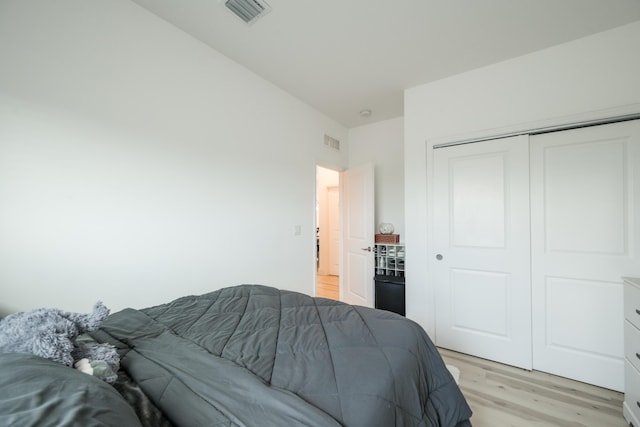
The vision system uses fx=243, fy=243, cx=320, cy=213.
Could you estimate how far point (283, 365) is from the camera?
908mm

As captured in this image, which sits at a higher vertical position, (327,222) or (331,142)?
(331,142)

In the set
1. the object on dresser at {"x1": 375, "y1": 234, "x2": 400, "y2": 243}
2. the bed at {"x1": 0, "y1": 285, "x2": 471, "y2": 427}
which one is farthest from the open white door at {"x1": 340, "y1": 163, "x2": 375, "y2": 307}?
the bed at {"x1": 0, "y1": 285, "x2": 471, "y2": 427}

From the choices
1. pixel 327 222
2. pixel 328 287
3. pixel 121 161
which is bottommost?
pixel 328 287

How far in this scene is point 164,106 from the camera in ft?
5.81

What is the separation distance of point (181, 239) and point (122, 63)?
122 centimetres

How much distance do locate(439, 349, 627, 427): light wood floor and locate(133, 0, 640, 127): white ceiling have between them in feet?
8.87

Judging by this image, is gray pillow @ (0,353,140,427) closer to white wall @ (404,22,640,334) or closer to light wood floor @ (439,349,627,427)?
light wood floor @ (439,349,627,427)

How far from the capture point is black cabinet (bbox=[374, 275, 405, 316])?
2.84 m

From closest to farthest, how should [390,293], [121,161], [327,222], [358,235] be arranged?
[121,161] → [390,293] → [358,235] → [327,222]

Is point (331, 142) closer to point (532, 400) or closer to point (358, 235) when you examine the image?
point (358, 235)

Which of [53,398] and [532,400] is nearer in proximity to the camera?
[53,398]

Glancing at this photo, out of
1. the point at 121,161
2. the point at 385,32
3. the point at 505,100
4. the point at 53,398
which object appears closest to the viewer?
the point at 53,398

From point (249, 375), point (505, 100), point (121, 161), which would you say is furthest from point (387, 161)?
point (249, 375)

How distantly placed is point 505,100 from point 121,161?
3.08 metres
